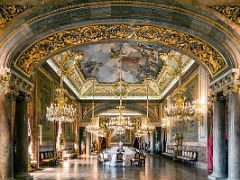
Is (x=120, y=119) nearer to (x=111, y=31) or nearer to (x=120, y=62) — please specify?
(x=120, y=62)

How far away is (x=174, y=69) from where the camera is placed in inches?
933

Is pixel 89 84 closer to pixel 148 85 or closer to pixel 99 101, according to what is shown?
pixel 99 101

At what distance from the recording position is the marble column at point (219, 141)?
1258 cm

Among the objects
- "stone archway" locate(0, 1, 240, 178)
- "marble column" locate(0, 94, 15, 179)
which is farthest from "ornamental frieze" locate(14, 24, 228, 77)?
"marble column" locate(0, 94, 15, 179)

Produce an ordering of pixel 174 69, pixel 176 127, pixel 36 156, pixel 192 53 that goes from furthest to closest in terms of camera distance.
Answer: pixel 176 127
pixel 174 69
pixel 36 156
pixel 192 53

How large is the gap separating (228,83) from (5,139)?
20.6ft

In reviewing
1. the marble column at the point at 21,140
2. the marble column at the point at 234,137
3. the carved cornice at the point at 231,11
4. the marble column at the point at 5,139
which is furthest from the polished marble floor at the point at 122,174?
the carved cornice at the point at 231,11

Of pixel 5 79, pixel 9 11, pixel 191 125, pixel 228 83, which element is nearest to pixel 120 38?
pixel 228 83

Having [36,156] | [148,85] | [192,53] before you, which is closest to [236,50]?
[192,53]

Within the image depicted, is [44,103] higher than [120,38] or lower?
lower

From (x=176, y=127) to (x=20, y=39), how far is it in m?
17.3

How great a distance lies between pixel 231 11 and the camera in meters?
10.1

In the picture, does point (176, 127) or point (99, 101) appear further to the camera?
point (99, 101)

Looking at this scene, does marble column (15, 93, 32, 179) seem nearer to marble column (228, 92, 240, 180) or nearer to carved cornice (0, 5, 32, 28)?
carved cornice (0, 5, 32, 28)
